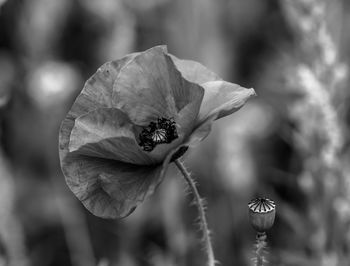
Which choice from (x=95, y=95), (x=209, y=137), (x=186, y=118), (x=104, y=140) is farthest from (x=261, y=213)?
(x=209, y=137)

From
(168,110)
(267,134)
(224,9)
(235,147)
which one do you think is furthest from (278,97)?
(168,110)

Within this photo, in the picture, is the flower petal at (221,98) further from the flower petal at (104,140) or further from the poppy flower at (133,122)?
the flower petal at (104,140)

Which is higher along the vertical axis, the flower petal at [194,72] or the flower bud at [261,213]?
the flower petal at [194,72]

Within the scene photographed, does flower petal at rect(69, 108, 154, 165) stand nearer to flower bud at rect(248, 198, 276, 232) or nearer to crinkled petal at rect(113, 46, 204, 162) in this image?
crinkled petal at rect(113, 46, 204, 162)

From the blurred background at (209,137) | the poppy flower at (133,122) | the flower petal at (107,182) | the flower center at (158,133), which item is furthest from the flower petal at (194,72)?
the blurred background at (209,137)

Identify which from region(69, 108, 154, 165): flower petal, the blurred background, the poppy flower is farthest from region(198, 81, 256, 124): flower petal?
the blurred background

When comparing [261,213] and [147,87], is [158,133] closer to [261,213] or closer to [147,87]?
[147,87]
